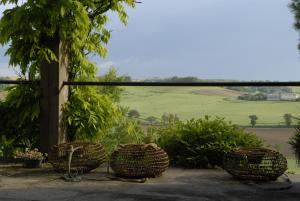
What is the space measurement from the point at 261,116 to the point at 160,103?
8.79 ft

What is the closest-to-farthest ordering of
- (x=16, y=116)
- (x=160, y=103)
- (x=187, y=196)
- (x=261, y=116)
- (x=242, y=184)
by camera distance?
(x=187, y=196) < (x=242, y=184) < (x=16, y=116) < (x=261, y=116) < (x=160, y=103)

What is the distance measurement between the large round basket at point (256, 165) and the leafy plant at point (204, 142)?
508 mm

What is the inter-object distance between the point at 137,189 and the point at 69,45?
1.82 meters

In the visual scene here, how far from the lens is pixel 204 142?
451cm

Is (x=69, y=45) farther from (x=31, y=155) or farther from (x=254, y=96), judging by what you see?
(x=254, y=96)

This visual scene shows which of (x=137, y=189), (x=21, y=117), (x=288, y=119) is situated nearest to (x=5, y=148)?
(x=21, y=117)

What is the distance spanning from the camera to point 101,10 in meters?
4.79

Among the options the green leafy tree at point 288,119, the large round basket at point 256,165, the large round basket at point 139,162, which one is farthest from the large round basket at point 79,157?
the green leafy tree at point 288,119

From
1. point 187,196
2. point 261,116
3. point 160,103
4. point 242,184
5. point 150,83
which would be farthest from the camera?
point 160,103

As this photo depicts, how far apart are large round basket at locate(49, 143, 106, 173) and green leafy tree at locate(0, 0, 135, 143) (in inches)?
18.5

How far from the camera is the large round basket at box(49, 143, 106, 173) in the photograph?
4.07m

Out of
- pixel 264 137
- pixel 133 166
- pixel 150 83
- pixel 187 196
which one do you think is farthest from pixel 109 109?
pixel 187 196

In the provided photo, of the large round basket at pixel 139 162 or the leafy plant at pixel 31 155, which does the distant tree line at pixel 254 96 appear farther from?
the leafy plant at pixel 31 155

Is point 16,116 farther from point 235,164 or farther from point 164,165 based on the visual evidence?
point 235,164
